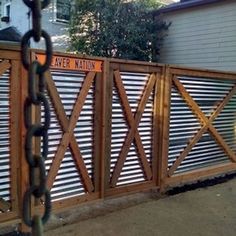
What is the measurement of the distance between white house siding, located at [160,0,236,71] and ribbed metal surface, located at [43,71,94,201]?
6920mm

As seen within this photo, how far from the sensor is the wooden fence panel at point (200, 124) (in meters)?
6.22

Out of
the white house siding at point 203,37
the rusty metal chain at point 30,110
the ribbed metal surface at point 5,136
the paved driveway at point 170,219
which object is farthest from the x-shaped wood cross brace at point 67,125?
the white house siding at point 203,37

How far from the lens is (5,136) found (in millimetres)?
4180

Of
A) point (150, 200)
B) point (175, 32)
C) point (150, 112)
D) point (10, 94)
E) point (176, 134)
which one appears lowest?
point (150, 200)

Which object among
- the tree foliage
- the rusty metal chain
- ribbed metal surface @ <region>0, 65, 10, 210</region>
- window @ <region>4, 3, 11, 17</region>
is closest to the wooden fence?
ribbed metal surface @ <region>0, 65, 10, 210</region>

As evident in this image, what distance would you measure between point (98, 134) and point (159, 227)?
4.26 ft

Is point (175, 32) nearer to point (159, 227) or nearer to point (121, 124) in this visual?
point (121, 124)

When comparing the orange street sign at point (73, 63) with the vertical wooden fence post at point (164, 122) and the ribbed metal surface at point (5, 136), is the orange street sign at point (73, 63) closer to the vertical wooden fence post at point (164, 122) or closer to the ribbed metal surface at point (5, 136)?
the ribbed metal surface at point (5, 136)

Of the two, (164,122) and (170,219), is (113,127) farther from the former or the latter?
(170,219)

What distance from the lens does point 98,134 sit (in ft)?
16.7

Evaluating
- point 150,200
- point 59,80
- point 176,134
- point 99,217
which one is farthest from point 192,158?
point 59,80

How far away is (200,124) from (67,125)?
2.79 metres

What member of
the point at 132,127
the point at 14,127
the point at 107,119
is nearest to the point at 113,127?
the point at 107,119

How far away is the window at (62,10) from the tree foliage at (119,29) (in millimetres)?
3013
